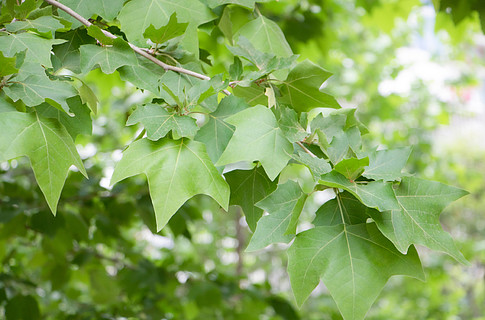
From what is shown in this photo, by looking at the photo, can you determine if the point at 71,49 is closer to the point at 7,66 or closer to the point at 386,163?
the point at 7,66

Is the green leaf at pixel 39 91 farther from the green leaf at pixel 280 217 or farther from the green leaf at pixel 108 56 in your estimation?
the green leaf at pixel 280 217

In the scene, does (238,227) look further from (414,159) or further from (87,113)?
(87,113)

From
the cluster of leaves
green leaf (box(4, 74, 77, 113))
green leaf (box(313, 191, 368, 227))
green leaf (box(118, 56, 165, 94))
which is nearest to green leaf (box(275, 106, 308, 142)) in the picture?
the cluster of leaves

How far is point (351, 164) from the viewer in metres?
0.67

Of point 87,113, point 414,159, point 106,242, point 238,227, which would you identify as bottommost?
point 238,227

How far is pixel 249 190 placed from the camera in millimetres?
845

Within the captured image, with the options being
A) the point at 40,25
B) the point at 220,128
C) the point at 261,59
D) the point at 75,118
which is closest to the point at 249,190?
the point at 220,128

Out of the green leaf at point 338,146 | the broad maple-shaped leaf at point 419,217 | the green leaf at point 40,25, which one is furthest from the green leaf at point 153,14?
the broad maple-shaped leaf at point 419,217

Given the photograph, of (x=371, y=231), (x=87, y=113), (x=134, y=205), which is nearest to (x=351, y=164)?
(x=371, y=231)

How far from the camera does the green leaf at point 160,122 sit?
2.36 feet

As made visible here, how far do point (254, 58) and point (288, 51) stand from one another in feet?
1.09

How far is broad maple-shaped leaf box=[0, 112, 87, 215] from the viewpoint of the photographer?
69cm

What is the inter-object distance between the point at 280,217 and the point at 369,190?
135 millimetres

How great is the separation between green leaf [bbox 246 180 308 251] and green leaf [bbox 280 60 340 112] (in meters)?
0.21
